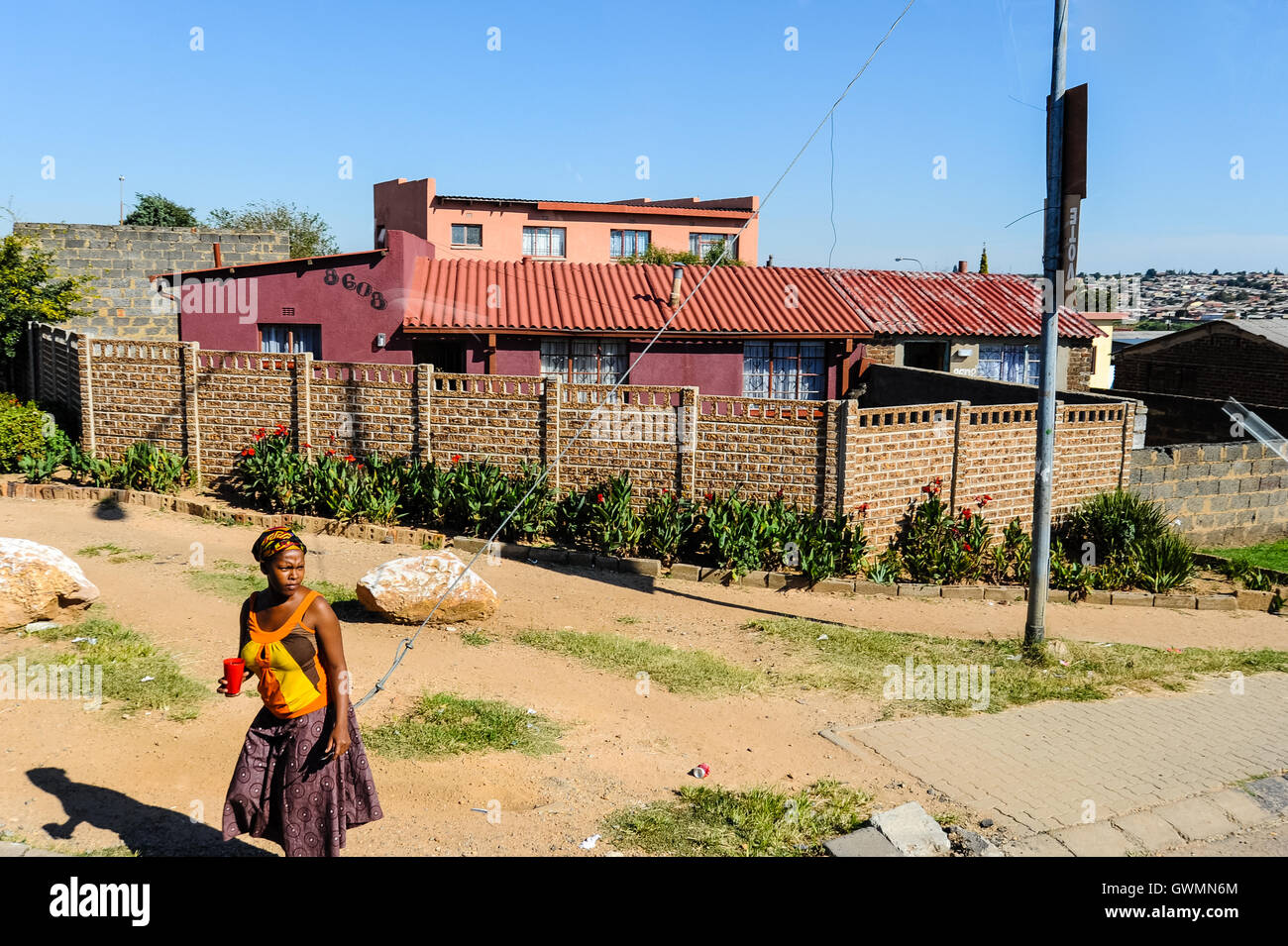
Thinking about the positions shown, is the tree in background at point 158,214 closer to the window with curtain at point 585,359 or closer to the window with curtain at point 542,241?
the window with curtain at point 542,241

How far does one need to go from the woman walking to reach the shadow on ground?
0.82 meters

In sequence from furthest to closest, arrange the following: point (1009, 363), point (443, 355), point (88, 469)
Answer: point (1009, 363), point (443, 355), point (88, 469)

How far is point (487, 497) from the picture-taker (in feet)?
44.4

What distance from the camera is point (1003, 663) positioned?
9.92 meters

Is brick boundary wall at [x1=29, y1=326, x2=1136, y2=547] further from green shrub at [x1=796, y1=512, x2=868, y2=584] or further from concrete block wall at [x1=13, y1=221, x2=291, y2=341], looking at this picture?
concrete block wall at [x1=13, y1=221, x2=291, y2=341]

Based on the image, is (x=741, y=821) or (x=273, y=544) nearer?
(x=273, y=544)

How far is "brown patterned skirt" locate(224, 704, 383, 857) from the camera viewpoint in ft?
16.6

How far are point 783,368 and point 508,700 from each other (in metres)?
14.5

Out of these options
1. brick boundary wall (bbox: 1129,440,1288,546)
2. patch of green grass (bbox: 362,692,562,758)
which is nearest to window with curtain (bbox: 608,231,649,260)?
brick boundary wall (bbox: 1129,440,1288,546)

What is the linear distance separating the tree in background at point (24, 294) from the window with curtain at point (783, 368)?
12888 millimetres

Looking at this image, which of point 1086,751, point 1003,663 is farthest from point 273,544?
point 1003,663

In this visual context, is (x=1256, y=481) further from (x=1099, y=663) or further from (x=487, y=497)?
(x=487, y=497)

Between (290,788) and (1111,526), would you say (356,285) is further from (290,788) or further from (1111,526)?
(290,788)
